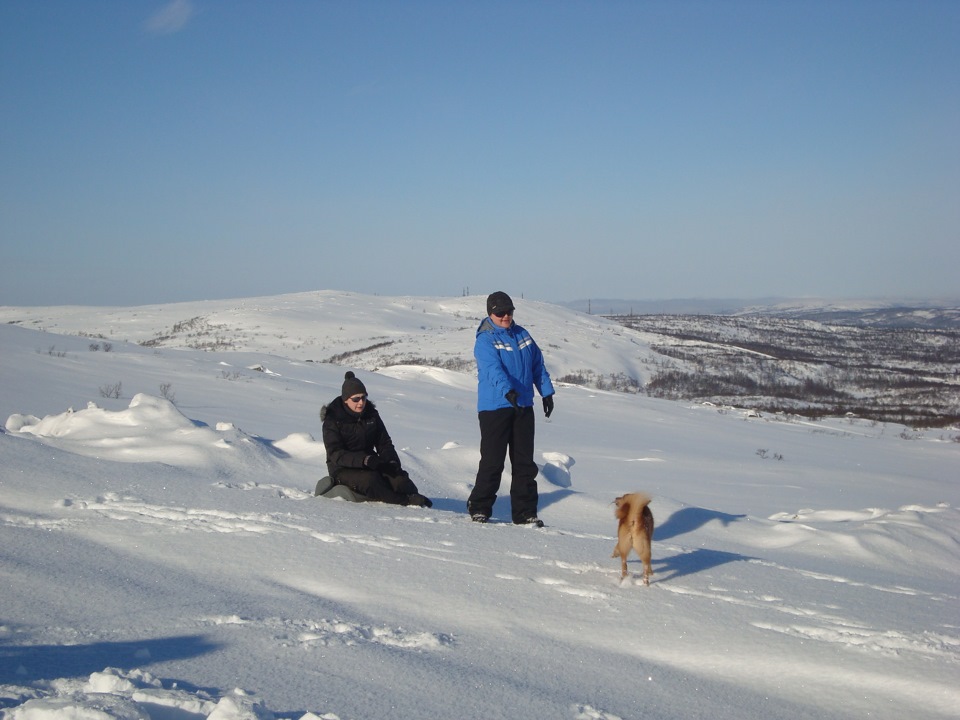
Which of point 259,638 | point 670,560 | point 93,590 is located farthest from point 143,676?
point 670,560

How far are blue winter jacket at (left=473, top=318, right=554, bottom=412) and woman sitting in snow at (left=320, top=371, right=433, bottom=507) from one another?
96 cm

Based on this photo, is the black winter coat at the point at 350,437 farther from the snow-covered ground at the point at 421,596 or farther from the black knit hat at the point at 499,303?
the black knit hat at the point at 499,303

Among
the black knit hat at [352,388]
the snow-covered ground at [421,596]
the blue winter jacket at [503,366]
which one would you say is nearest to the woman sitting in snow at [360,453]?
the black knit hat at [352,388]

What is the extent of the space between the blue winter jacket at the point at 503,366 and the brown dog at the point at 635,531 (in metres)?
1.78

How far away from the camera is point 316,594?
369cm

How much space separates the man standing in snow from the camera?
20.1 ft

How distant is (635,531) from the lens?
14.1ft

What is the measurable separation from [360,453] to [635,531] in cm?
277

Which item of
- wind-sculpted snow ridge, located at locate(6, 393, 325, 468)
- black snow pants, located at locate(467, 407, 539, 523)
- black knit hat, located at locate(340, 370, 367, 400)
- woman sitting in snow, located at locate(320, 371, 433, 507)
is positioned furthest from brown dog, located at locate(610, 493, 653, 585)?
wind-sculpted snow ridge, located at locate(6, 393, 325, 468)

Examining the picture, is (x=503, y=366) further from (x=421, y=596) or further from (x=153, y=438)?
(x=153, y=438)

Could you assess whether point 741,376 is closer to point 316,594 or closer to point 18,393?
point 18,393

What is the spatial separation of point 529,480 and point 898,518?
12.9 ft

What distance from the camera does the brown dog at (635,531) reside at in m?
4.27

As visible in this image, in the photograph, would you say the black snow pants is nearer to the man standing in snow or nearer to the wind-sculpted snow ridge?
the man standing in snow
